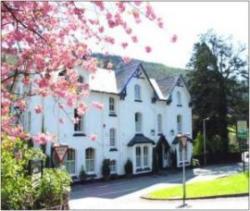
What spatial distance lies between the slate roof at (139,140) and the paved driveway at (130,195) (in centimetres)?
269

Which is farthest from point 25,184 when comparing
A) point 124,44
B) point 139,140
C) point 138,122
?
point 138,122

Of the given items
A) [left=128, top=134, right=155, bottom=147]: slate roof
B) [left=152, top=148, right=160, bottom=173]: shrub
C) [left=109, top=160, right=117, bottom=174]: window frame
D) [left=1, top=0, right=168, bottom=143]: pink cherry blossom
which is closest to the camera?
[left=1, top=0, right=168, bottom=143]: pink cherry blossom

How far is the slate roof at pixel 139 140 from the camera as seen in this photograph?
40006 millimetres

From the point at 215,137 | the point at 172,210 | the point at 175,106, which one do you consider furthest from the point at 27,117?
the point at 215,137

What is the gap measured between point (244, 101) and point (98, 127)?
2634 centimetres

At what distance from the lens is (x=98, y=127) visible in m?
37.3

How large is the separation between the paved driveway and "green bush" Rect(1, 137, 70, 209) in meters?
5.68

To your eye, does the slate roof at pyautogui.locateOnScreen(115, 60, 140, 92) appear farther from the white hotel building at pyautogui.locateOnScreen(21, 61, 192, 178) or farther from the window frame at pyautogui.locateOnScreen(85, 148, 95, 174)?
the window frame at pyautogui.locateOnScreen(85, 148, 95, 174)

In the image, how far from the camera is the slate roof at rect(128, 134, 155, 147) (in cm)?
4001

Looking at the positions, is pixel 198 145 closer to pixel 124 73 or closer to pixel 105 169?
pixel 124 73

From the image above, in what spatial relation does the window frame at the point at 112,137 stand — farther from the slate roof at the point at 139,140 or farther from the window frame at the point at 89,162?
the window frame at the point at 89,162

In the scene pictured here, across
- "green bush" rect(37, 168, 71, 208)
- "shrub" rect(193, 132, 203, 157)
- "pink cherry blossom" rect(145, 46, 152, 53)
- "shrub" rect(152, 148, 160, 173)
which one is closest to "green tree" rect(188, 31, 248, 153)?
"shrub" rect(193, 132, 203, 157)

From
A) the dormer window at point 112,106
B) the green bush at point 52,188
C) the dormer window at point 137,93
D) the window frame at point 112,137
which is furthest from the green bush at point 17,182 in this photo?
the dormer window at point 137,93

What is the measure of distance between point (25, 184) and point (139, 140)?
2553 centimetres
